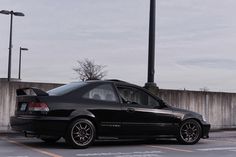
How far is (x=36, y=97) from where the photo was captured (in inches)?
426

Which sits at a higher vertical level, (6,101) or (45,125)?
(6,101)

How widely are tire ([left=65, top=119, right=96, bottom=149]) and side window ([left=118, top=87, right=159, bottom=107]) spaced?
1226 millimetres

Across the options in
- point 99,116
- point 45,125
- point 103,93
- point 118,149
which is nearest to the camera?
point 45,125

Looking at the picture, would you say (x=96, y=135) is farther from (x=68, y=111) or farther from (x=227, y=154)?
(x=227, y=154)

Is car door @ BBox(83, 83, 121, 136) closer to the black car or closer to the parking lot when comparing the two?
the black car

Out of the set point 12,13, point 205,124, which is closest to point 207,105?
point 205,124

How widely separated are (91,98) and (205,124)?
3.06m

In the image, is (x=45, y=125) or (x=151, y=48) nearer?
(x=45, y=125)

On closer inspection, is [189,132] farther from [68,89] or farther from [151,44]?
[151,44]

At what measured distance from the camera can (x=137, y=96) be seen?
11984 mm

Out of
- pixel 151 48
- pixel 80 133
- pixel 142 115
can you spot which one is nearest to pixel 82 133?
pixel 80 133

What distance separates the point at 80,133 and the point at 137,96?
1777mm

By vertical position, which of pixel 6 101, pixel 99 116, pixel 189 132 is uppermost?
pixel 6 101

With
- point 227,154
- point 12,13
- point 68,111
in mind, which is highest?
point 12,13
